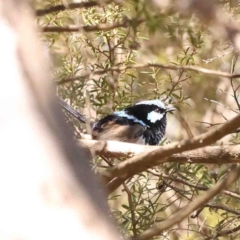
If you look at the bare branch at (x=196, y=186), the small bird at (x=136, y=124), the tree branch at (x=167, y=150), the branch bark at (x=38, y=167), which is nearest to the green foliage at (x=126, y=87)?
the bare branch at (x=196, y=186)

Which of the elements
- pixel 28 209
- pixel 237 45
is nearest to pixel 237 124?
pixel 237 45

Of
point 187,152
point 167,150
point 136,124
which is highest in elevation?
point 136,124

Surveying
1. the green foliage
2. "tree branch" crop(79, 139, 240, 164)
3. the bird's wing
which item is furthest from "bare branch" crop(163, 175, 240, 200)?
the bird's wing

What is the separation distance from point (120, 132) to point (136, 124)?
16 centimetres

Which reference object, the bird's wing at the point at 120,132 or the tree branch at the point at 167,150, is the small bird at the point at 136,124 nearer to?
the bird's wing at the point at 120,132

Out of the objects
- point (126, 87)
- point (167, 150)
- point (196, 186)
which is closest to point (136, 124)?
point (126, 87)

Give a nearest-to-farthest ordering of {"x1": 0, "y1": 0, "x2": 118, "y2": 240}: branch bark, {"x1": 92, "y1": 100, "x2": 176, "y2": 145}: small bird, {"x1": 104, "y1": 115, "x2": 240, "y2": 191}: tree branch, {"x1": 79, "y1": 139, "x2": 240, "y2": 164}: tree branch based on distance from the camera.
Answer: {"x1": 0, "y1": 0, "x2": 118, "y2": 240}: branch bark, {"x1": 104, "y1": 115, "x2": 240, "y2": 191}: tree branch, {"x1": 79, "y1": 139, "x2": 240, "y2": 164}: tree branch, {"x1": 92, "y1": 100, "x2": 176, "y2": 145}: small bird

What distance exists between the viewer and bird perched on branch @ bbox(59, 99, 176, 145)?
279 centimetres

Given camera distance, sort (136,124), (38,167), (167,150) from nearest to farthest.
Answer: (38,167)
(167,150)
(136,124)

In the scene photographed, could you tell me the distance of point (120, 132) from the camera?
9.58 feet

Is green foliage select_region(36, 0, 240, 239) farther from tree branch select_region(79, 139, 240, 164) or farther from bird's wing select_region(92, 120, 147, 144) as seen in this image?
bird's wing select_region(92, 120, 147, 144)

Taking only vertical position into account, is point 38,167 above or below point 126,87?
below

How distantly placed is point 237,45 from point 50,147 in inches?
21.7

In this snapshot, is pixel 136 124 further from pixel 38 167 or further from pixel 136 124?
pixel 38 167
